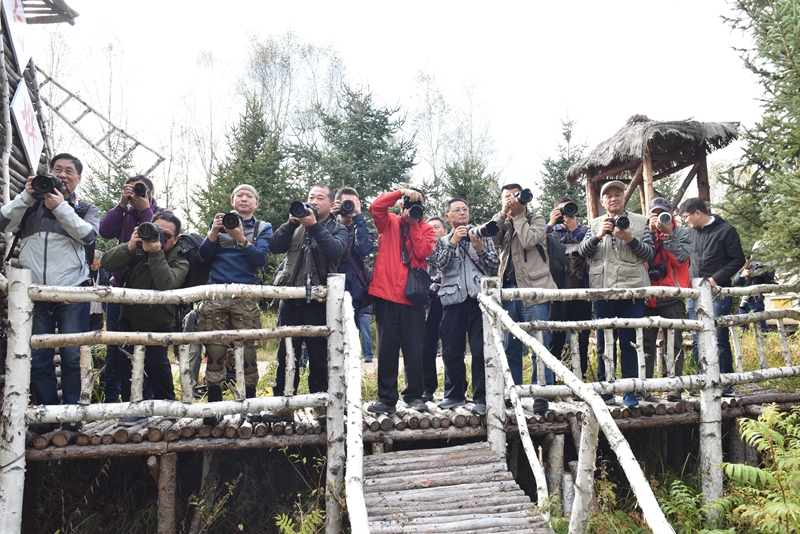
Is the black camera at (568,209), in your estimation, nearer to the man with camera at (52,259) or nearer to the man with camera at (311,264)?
the man with camera at (311,264)

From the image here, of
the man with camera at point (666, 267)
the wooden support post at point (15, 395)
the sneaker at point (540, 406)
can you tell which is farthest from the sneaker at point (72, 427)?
the man with camera at point (666, 267)

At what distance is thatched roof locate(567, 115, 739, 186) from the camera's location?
949 centimetres

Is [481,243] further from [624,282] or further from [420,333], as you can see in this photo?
[624,282]

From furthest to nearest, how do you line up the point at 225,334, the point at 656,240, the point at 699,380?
the point at 656,240 → the point at 699,380 → the point at 225,334

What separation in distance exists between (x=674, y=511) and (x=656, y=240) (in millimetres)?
2368

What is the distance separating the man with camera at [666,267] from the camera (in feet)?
15.9

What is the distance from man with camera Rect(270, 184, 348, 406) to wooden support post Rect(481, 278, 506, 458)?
4.15 ft

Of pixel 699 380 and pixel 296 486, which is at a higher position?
pixel 699 380

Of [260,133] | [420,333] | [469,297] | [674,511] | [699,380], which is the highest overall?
[260,133]

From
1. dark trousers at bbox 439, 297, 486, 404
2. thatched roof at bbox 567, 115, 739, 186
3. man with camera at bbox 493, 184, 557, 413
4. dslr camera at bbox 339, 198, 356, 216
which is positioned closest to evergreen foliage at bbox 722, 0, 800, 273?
man with camera at bbox 493, 184, 557, 413

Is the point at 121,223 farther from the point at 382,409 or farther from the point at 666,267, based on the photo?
the point at 666,267

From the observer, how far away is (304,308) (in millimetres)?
4121

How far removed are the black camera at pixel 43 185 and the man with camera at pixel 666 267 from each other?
16.0 feet

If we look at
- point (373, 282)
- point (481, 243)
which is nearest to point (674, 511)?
point (481, 243)
